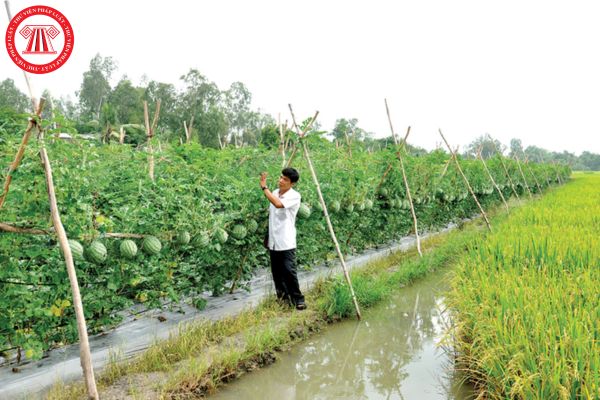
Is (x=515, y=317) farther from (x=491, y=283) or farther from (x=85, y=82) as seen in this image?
(x=85, y=82)

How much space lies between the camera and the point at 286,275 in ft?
16.9

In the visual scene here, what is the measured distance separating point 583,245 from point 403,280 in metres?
2.48

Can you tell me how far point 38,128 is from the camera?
106 inches

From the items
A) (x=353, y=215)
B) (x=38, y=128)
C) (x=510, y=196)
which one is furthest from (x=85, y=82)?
(x=38, y=128)

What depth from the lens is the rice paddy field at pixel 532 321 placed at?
9.00 ft

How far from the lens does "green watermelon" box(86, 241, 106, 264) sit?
3246mm

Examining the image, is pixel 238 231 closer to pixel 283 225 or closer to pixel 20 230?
pixel 283 225

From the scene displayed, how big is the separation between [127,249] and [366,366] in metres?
2.38

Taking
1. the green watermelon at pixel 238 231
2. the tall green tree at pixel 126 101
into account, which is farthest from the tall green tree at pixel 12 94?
the green watermelon at pixel 238 231

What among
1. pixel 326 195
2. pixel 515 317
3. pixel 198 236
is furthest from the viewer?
pixel 326 195

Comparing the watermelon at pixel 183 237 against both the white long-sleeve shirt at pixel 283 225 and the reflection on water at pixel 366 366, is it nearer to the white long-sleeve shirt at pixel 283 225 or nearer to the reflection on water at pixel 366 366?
the white long-sleeve shirt at pixel 283 225

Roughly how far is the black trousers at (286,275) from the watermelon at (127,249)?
189 cm

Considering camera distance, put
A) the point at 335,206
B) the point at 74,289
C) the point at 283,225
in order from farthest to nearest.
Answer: the point at 335,206, the point at 283,225, the point at 74,289

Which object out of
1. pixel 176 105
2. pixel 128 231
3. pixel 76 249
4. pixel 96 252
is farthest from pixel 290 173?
pixel 176 105
